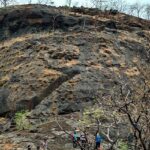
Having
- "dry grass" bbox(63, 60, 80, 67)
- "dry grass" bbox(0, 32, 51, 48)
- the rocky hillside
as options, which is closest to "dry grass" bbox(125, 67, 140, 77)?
the rocky hillside

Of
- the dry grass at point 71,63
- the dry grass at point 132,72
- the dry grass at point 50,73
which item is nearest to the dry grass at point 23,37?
the dry grass at point 71,63

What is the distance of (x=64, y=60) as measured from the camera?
39500 mm

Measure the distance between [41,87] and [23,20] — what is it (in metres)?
11.6

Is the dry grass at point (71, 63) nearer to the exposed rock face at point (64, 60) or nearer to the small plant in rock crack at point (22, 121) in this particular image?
the exposed rock face at point (64, 60)

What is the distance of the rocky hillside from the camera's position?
36.3 m

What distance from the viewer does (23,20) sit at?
4691cm

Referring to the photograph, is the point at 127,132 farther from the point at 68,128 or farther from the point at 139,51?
the point at 139,51

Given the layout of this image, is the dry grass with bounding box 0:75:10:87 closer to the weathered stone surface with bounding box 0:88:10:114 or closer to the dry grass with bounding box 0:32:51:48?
the weathered stone surface with bounding box 0:88:10:114

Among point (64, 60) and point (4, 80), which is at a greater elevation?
point (64, 60)

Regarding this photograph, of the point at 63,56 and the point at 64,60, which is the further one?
the point at 63,56

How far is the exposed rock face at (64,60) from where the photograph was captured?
36.4m

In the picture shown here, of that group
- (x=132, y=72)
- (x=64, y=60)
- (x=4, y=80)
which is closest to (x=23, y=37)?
(x=64, y=60)

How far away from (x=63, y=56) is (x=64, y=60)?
43 cm

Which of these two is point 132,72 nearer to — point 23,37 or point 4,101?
point 4,101
